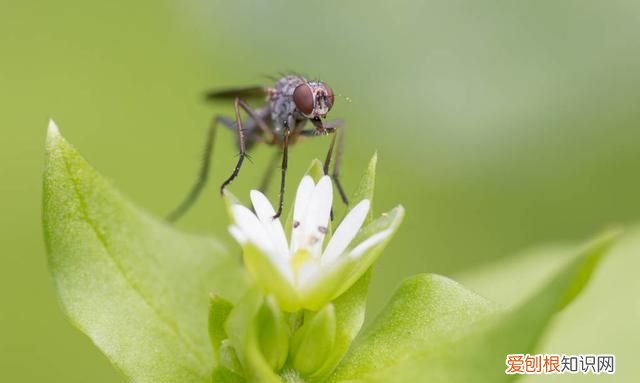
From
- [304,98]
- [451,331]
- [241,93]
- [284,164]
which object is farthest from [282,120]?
[451,331]

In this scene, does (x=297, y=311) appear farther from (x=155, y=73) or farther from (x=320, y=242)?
(x=155, y=73)

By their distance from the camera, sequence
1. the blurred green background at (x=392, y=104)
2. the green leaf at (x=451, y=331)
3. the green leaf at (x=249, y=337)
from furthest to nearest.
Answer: the blurred green background at (x=392, y=104), the green leaf at (x=249, y=337), the green leaf at (x=451, y=331)

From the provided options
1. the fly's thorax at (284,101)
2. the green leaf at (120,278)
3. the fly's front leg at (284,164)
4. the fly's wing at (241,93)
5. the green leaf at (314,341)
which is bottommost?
the green leaf at (314,341)

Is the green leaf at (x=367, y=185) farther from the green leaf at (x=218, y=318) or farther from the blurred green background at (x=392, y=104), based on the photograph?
the blurred green background at (x=392, y=104)

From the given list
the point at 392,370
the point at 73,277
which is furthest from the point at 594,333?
the point at 73,277

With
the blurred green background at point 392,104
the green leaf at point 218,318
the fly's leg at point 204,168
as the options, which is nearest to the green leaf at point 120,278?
the green leaf at point 218,318
